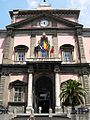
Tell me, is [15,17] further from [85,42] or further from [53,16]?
[85,42]

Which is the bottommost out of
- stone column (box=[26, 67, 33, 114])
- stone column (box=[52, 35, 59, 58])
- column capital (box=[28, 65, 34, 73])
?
stone column (box=[26, 67, 33, 114])

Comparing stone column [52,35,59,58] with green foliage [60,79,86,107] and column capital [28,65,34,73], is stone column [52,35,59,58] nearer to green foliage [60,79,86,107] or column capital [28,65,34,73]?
column capital [28,65,34,73]

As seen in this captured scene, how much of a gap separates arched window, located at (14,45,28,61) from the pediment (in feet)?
12.7

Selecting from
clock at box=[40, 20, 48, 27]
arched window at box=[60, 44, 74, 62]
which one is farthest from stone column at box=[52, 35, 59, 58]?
clock at box=[40, 20, 48, 27]

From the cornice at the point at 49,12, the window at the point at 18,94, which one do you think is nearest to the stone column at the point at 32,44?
the window at the point at 18,94

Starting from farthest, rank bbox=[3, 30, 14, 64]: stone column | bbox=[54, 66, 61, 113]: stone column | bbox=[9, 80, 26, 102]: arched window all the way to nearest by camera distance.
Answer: bbox=[3, 30, 14, 64]: stone column
bbox=[9, 80, 26, 102]: arched window
bbox=[54, 66, 61, 113]: stone column

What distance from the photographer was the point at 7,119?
2294 centimetres

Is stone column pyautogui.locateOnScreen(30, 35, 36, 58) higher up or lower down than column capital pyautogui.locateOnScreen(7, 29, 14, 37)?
lower down

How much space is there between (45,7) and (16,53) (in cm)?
1249

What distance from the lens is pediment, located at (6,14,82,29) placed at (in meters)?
36.5

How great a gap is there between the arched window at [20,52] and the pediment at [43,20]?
3.88 meters

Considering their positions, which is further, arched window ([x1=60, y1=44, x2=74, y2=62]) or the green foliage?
arched window ([x1=60, y1=44, x2=74, y2=62])

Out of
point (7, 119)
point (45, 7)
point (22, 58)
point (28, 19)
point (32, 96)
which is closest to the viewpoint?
point (7, 119)

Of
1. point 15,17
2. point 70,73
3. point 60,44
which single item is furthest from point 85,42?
point 15,17
